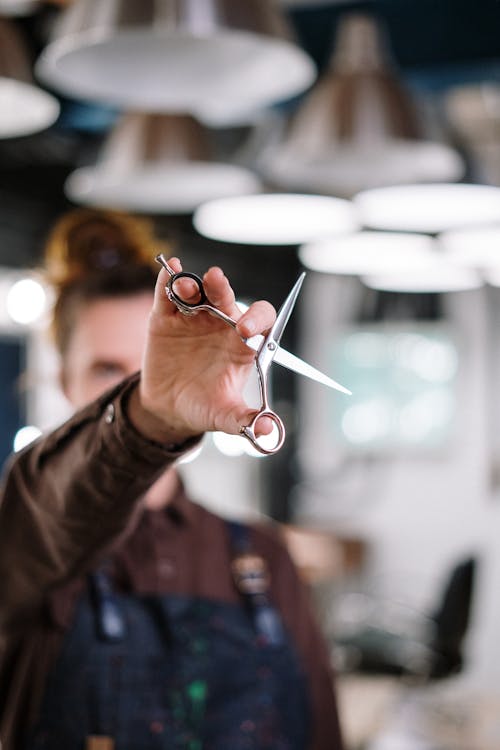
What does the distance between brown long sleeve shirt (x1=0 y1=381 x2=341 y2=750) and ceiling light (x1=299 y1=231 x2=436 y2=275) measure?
584 millimetres

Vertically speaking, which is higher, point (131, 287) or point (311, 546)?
point (131, 287)

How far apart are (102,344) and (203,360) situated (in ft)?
2.24

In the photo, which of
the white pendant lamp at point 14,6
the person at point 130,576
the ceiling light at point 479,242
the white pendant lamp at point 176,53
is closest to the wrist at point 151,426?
the person at point 130,576

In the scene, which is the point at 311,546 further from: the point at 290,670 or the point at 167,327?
the point at 167,327

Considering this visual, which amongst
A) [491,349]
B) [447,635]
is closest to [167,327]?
[447,635]

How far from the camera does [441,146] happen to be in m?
2.11

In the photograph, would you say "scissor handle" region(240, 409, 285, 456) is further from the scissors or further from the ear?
the ear

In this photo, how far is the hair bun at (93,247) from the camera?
1.51 meters

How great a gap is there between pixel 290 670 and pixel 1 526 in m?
0.73

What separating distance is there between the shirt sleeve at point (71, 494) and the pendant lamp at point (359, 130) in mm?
1067

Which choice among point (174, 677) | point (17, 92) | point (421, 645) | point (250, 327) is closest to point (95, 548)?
point (174, 677)

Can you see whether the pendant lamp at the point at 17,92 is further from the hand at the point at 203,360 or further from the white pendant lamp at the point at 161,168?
the hand at the point at 203,360

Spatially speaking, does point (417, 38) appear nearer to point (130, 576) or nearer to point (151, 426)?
point (130, 576)

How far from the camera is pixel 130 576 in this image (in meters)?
1.70
